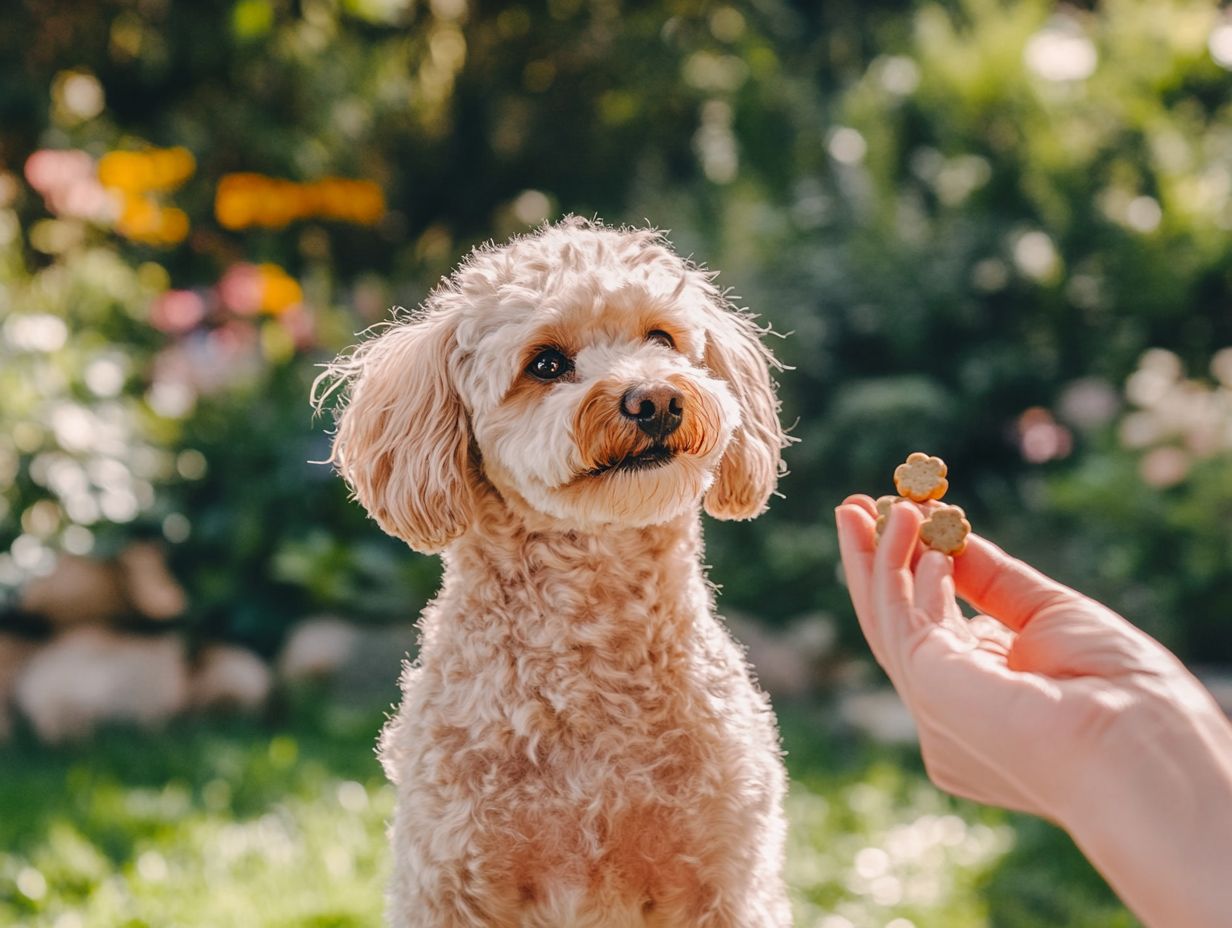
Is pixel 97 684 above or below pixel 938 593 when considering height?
below

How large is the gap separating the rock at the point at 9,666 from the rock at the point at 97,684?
5 centimetres

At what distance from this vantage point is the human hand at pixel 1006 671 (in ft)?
4.41

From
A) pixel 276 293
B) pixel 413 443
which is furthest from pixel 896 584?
pixel 276 293

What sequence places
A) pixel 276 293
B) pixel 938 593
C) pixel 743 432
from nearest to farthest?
pixel 938 593
pixel 743 432
pixel 276 293

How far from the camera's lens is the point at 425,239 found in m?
8.09

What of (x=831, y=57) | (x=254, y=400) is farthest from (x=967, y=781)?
(x=831, y=57)

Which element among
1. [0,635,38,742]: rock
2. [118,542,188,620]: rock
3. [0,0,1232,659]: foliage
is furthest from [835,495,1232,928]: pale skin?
[0,635,38,742]: rock

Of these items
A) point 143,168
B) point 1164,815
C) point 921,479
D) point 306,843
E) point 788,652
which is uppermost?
point 921,479

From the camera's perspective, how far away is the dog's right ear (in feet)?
6.84

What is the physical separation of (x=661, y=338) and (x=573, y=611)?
1.68 feet

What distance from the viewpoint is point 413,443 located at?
215 centimetres

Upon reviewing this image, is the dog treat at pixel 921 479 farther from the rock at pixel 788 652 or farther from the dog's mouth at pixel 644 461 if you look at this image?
the rock at pixel 788 652

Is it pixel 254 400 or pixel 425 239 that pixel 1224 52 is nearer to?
pixel 425 239

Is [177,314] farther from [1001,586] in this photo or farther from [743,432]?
[1001,586]
